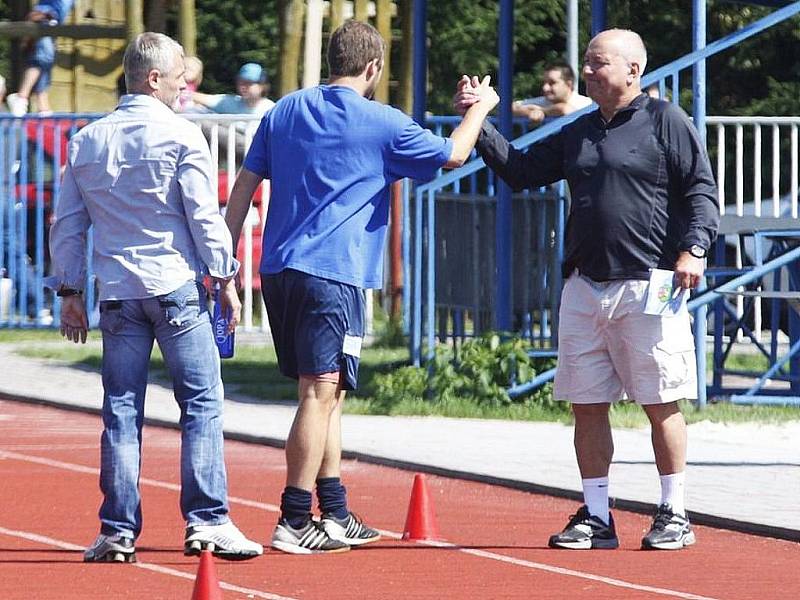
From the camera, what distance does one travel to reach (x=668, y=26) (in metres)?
30.5

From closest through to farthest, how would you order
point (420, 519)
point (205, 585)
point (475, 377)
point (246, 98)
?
point (205, 585)
point (420, 519)
point (475, 377)
point (246, 98)

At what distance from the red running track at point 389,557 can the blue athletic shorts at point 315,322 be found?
73 cm

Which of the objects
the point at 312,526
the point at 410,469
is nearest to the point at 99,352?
the point at 410,469

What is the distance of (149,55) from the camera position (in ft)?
25.9

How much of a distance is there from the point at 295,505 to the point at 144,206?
1.30 m

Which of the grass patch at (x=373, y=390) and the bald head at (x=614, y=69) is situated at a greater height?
the bald head at (x=614, y=69)

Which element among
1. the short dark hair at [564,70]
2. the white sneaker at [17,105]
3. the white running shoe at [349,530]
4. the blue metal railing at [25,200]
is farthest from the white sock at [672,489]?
the white sneaker at [17,105]

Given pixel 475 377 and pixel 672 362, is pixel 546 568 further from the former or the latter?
pixel 475 377

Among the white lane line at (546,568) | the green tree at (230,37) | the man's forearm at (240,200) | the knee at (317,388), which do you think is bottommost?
the white lane line at (546,568)

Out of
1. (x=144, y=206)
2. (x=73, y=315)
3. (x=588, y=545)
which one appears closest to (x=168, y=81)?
(x=144, y=206)

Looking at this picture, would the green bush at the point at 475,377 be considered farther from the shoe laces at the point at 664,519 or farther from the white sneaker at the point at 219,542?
the white sneaker at the point at 219,542

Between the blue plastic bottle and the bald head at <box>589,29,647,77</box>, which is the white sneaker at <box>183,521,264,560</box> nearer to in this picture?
the blue plastic bottle

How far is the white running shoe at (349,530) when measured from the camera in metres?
8.39

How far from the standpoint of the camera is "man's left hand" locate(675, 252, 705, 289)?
27.4 feet
